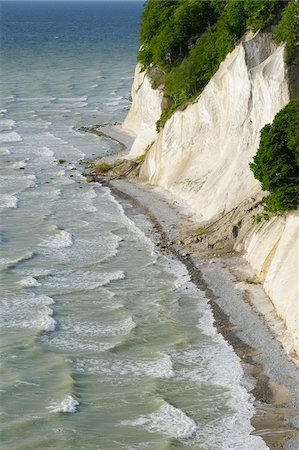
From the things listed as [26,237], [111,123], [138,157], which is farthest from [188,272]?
[111,123]

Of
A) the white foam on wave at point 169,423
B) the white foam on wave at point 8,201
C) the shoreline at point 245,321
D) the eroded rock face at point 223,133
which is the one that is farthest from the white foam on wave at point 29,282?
the white foam on wave at point 8,201

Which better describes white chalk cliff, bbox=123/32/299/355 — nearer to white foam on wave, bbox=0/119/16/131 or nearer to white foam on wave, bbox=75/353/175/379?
white foam on wave, bbox=75/353/175/379

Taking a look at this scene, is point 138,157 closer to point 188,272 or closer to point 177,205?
point 177,205

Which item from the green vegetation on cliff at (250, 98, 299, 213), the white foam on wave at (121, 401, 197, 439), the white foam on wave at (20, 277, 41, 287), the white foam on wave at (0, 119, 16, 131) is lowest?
the white foam on wave at (0, 119, 16, 131)

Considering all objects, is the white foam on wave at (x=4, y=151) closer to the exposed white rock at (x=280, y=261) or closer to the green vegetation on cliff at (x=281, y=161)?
the exposed white rock at (x=280, y=261)

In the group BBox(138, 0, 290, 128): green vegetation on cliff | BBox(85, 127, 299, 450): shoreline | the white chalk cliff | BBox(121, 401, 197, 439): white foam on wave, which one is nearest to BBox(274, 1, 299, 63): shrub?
the white chalk cliff

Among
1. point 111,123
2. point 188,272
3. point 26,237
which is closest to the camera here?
point 188,272

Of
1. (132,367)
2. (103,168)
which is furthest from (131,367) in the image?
(103,168)
